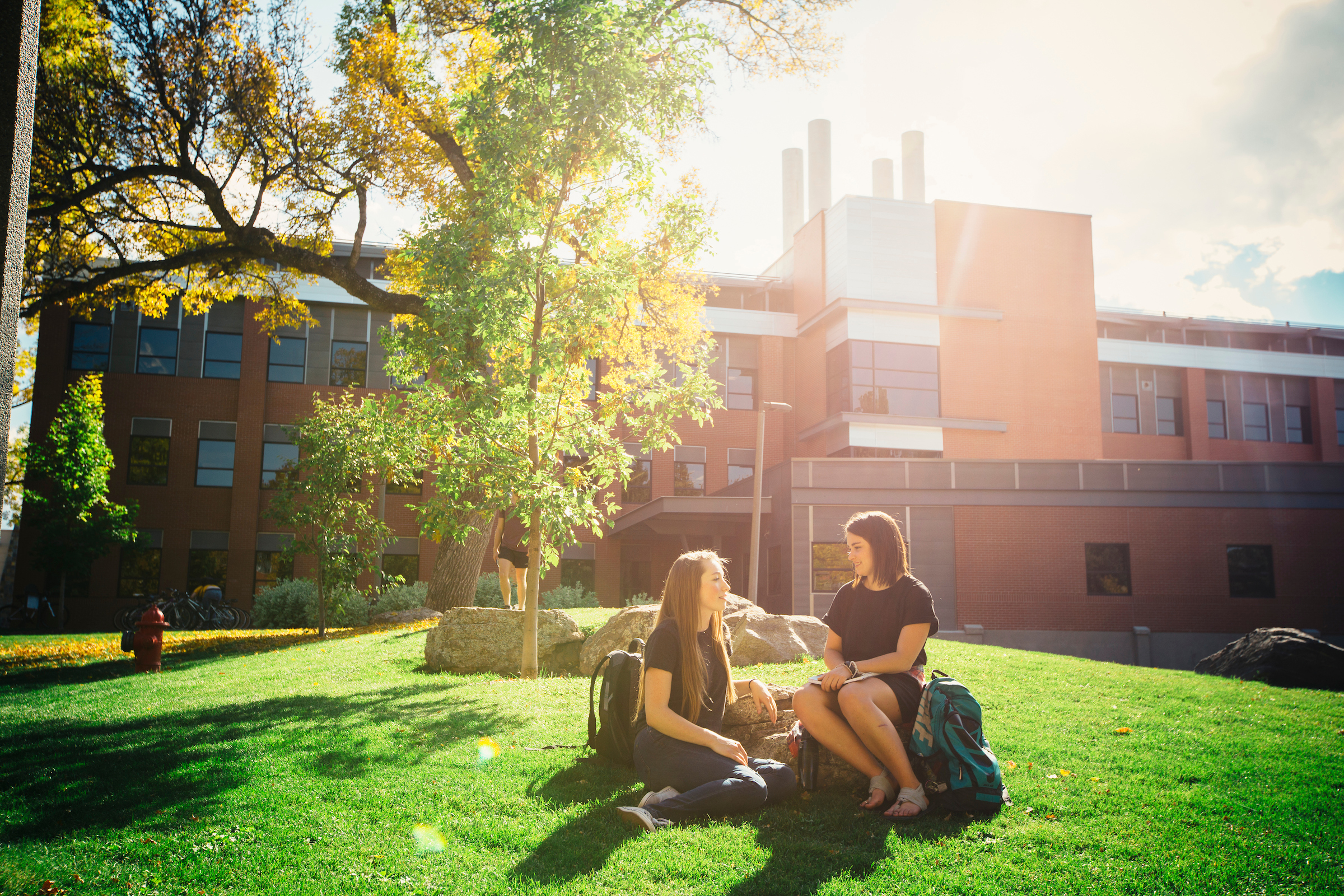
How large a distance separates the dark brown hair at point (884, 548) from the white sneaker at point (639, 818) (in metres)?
1.75

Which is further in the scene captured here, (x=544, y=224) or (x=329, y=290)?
(x=329, y=290)

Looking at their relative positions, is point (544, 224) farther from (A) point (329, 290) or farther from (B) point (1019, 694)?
(A) point (329, 290)

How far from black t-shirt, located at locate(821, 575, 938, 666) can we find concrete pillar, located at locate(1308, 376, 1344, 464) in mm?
45584

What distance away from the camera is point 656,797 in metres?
4.22

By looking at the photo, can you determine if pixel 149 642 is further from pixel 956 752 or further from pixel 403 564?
pixel 403 564

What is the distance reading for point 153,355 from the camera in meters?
29.6

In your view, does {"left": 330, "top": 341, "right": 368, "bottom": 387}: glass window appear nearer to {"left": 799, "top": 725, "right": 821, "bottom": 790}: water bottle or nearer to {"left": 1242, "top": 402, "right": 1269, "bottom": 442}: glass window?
{"left": 799, "top": 725, "right": 821, "bottom": 790}: water bottle

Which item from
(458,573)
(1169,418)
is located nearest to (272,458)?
(458,573)

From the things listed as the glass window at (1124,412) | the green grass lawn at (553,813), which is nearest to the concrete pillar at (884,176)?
the glass window at (1124,412)

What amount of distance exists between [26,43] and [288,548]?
1373cm

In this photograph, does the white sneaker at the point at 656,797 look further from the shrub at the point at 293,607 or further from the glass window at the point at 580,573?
the glass window at the point at 580,573

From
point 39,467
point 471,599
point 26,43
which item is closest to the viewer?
point 26,43

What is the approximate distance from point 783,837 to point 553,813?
1.23 m

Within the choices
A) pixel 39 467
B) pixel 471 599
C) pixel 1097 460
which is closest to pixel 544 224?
pixel 471 599
